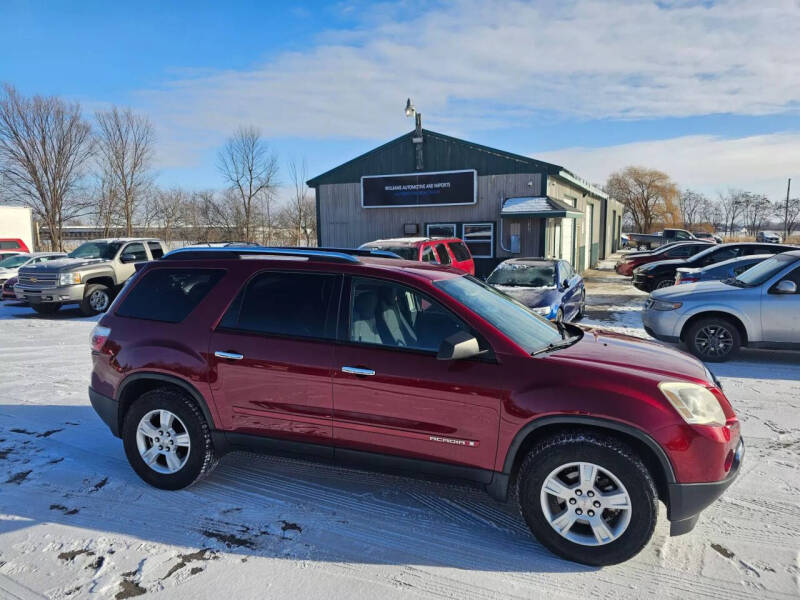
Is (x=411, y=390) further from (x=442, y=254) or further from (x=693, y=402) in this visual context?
(x=442, y=254)

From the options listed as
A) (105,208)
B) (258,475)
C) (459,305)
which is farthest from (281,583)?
→ (105,208)

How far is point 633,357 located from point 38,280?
1295cm

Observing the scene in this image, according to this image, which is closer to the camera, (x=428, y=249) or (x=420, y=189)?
(x=428, y=249)

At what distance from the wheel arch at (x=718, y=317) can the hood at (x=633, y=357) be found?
4.29 m

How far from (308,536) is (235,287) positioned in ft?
5.73

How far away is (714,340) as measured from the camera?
7.44m

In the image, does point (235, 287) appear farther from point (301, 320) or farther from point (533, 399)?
point (533, 399)

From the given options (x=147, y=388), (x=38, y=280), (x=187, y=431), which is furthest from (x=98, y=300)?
(x=187, y=431)

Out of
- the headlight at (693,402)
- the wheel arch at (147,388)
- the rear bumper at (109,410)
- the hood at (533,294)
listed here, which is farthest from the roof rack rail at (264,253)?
the hood at (533,294)

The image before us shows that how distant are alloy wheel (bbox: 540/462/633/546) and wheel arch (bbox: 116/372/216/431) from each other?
2318 mm

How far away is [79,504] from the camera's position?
3.54 metres

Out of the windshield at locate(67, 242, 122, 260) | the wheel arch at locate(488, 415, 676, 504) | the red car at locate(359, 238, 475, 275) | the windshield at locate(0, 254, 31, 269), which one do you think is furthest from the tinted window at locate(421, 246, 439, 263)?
the windshield at locate(0, 254, 31, 269)

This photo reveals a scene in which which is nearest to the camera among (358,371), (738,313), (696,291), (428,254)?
(358,371)

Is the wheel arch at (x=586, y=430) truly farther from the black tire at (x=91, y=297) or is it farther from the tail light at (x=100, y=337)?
the black tire at (x=91, y=297)
